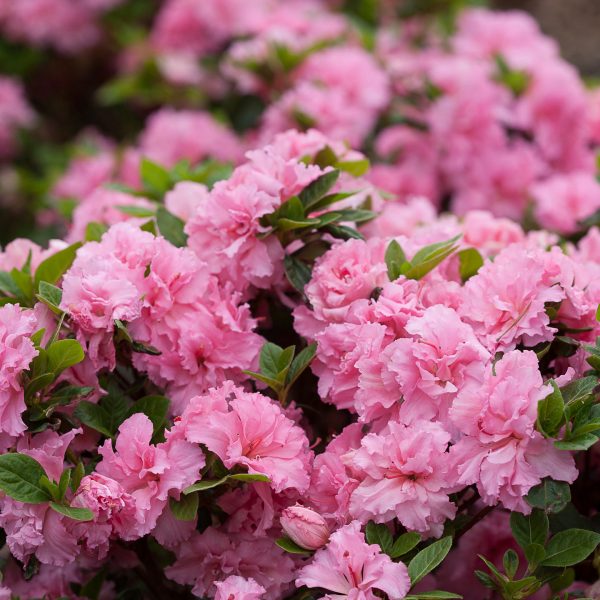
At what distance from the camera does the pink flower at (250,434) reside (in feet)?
3.79

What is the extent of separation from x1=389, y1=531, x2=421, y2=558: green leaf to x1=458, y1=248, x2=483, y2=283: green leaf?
0.43 m

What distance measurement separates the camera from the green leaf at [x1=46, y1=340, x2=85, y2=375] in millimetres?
1182

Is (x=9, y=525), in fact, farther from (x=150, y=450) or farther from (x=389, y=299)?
(x=389, y=299)

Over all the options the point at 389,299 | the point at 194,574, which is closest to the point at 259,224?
the point at 389,299

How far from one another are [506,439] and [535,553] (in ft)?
0.47

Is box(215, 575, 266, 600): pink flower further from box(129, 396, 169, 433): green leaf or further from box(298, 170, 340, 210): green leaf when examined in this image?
box(298, 170, 340, 210): green leaf

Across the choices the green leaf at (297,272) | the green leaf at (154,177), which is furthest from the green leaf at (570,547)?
the green leaf at (154,177)

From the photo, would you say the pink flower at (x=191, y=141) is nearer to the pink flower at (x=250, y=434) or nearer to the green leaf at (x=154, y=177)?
the green leaf at (x=154, y=177)

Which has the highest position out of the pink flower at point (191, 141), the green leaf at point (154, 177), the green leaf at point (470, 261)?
the green leaf at point (470, 261)

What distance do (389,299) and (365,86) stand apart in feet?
4.15

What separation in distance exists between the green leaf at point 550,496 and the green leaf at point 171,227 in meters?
0.65

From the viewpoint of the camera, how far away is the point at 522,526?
117cm

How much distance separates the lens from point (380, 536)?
114cm

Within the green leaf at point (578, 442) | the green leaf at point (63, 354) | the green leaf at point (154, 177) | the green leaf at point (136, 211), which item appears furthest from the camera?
the green leaf at point (154, 177)
